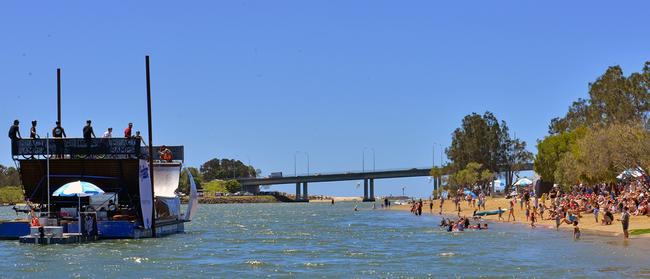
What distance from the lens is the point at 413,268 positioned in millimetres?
35625

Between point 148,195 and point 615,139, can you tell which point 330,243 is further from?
point 615,139

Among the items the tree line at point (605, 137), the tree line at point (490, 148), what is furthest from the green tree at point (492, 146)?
the tree line at point (605, 137)

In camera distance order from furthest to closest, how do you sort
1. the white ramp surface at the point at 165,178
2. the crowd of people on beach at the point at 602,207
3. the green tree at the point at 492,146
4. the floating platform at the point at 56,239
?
1. the green tree at the point at 492,146
2. the white ramp surface at the point at 165,178
3. the crowd of people on beach at the point at 602,207
4. the floating platform at the point at 56,239

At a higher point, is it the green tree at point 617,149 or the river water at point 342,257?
the green tree at point 617,149

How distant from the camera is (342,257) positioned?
41.2 meters

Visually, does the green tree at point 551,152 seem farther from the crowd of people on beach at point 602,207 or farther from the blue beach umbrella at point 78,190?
the blue beach umbrella at point 78,190

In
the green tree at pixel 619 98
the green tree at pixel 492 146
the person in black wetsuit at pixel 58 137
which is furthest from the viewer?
the green tree at pixel 492 146

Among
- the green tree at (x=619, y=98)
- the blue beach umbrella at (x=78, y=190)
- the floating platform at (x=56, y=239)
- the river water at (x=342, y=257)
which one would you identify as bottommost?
the river water at (x=342, y=257)

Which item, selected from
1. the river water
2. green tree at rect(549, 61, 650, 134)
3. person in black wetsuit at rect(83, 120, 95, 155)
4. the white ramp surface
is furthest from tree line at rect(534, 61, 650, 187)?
person in black wetsuit at rect(83, 120, 95, 155)

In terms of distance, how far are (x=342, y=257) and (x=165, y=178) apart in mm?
19302

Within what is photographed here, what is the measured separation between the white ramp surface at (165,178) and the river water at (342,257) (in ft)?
12.2

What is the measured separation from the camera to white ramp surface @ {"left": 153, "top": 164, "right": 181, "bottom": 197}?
56.8 m

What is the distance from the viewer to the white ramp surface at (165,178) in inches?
2234

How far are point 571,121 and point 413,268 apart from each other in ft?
258
